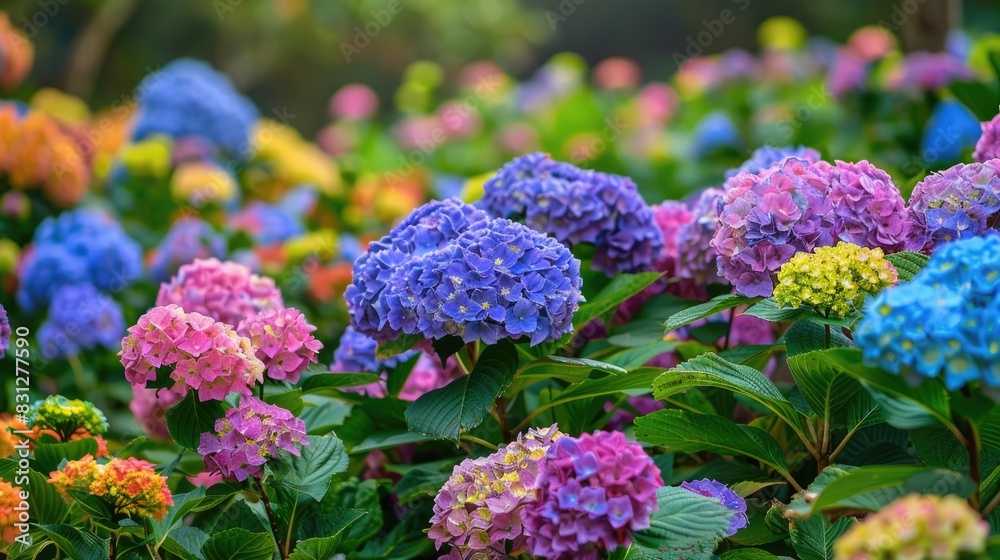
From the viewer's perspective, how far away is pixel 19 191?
3756mm

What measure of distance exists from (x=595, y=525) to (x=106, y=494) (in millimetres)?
794

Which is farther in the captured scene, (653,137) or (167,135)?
(653,137)

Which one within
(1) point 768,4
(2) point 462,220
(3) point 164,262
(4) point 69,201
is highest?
(2) point 462,220

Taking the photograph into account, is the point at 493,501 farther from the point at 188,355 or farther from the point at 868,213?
the point at 868,213

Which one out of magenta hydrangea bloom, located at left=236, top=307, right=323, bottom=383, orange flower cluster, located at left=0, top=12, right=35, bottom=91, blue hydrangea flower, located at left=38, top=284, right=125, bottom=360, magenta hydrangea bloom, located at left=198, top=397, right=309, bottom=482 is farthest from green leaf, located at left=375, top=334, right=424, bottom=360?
orange flower cluster, located at left=0, top=12, right=35, bottom=91

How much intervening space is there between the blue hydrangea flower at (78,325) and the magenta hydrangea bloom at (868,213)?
7.87 feet

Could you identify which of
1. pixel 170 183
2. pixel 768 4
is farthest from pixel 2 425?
pixel 768 4

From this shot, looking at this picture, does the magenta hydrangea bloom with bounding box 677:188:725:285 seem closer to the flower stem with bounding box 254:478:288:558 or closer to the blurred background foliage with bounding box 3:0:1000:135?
the flower stem with bounding box 254:478:288:558

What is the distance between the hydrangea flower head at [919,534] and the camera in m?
1.00

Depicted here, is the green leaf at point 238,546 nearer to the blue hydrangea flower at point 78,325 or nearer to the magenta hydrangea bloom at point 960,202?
the magenta hydrangea bloom at point 960,202

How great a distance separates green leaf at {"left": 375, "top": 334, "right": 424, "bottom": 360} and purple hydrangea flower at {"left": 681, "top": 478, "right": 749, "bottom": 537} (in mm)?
547

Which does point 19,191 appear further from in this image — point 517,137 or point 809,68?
point 809,68

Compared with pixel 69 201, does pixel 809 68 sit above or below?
below

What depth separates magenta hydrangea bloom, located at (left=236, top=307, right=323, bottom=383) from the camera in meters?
1.71
